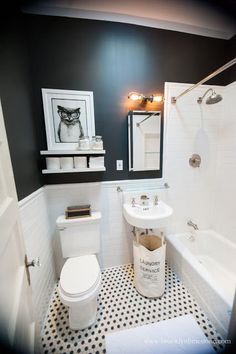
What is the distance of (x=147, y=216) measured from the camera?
1325 mm

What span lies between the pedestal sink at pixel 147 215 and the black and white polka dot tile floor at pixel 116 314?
75 cm

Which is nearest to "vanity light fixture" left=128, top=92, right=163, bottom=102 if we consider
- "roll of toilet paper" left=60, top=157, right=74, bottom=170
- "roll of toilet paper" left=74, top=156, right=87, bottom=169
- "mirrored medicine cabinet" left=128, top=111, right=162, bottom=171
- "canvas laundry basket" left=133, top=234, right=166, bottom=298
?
"mirrored medicine cabinet" left=128, top=111, right=162, bottom=171

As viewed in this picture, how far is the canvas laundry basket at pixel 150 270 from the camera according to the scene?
1.37 metres

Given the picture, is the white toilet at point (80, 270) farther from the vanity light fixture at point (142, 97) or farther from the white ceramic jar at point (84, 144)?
the vanity light fixture at point (142, 97)

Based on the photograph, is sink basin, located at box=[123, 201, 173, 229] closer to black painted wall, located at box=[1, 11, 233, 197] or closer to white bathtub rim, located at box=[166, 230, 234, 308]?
black painted wall, located at box=[1, 11, 233, 197]

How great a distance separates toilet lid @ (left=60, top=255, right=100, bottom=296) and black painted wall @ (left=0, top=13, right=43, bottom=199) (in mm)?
742

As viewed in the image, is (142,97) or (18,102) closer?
(18,102)

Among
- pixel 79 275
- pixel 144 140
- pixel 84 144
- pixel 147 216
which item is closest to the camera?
pixel 79 275

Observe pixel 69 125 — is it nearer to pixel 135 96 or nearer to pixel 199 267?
pixel 135 96

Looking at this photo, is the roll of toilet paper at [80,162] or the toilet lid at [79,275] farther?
the roll of toilet paper at [80,162]

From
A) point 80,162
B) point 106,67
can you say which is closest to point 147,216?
point 80,162

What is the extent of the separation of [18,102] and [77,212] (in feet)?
3.48

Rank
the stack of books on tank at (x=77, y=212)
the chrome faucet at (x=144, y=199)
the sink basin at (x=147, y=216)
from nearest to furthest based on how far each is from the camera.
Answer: the sink basin at (x=147, y=216) → the stack of books on tank at (x=77, y=212) → the chrome faucet at (x=144, y=199)

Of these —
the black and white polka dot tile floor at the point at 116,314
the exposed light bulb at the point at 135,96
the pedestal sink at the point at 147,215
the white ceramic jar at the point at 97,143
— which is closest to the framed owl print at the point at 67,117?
the white ceramic jar at the point at 97,143
